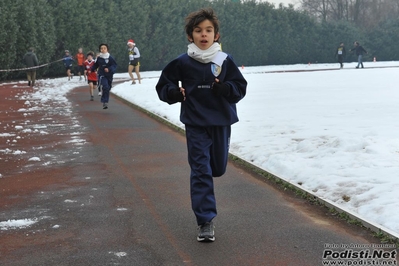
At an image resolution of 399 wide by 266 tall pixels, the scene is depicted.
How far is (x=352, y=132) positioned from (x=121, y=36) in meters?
35.5

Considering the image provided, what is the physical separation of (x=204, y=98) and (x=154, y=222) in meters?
1.29

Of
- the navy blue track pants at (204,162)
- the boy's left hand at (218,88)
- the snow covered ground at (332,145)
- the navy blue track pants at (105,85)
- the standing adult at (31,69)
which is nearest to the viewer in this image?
the boy's left hand at (218,88)

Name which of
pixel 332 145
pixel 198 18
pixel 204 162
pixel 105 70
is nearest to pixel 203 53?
pixel 198 18

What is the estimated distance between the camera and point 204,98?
5.34m

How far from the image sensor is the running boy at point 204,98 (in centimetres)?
526

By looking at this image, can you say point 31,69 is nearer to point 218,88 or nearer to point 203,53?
point 203,53

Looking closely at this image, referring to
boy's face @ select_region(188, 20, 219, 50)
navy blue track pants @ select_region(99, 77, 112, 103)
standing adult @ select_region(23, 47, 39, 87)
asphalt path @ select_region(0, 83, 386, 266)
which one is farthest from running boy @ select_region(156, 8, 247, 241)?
standing adult @ select_region(23, 47, 39, 87)

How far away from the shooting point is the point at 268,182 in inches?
301

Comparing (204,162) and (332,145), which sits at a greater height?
(204,162)

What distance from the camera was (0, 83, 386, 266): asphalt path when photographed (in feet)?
16.1

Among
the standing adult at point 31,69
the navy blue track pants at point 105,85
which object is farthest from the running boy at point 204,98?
the standing adult at point 31,69

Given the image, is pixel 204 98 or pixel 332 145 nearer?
pixel 204 98

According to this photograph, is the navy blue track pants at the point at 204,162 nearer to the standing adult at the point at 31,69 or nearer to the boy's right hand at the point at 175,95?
the boy's right hand at the point at 175,95

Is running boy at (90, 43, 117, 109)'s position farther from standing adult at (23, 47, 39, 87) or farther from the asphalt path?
standing adult at (23, 47, 39, 87)
